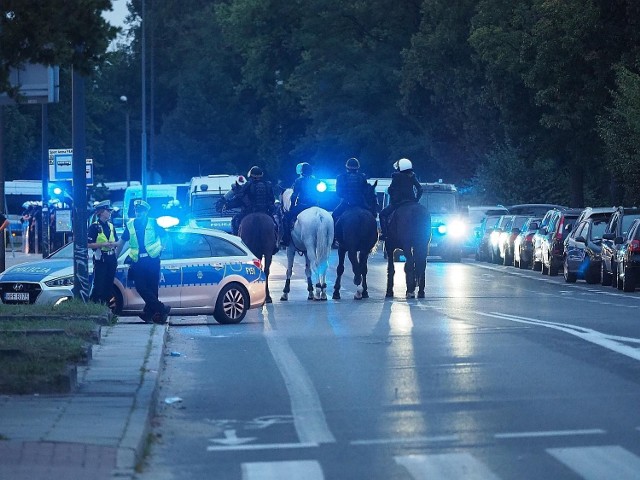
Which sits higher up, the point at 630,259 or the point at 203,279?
the point at 630,259

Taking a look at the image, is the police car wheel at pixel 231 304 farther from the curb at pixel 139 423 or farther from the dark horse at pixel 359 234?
the curb at pixel 139 423

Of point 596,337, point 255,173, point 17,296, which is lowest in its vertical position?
point 596,337

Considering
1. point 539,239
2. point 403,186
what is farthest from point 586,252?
point 403,186

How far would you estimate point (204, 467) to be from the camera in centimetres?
998

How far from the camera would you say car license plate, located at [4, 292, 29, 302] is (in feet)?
79.6

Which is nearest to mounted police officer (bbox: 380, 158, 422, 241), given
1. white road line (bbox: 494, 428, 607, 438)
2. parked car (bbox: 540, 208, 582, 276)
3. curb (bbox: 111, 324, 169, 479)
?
curb (bbox: 111, 324, 169, 479)

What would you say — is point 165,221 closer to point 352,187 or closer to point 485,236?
point 352,187

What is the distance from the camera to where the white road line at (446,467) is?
938 cm

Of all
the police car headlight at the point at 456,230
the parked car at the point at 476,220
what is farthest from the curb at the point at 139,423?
the parked car at the point at 476,220

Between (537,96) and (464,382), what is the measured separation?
3901 cm

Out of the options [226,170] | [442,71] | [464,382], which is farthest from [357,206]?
[226,170]

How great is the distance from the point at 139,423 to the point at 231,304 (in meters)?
11.7

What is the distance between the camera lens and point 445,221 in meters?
49.6

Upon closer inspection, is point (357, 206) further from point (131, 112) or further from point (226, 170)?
point (131, 112)
